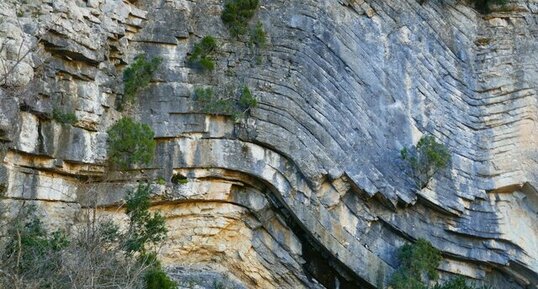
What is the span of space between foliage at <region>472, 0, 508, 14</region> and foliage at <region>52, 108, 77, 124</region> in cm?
1272

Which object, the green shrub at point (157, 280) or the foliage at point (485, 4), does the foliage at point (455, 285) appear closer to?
the green shrub at point (157, 280)

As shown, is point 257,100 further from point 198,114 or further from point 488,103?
point 488,103

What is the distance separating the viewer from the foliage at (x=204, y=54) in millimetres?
18578

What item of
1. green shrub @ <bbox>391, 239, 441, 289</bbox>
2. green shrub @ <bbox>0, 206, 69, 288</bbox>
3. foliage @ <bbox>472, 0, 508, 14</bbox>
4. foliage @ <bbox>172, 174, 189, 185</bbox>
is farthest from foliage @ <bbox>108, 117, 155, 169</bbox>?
foliage @ <bbox>472, 0, 508, 14</bbox>

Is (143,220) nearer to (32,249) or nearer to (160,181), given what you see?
(160,181)

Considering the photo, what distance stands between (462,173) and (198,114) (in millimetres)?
7395

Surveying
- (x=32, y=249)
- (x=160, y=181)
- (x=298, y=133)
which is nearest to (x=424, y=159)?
(x=298, y=133)

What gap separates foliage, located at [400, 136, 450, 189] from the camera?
20094 millimetres

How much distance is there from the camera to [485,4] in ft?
78.7

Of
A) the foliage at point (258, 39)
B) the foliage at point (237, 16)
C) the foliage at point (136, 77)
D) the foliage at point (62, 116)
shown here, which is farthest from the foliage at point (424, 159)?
the foliage at point (62, 116)

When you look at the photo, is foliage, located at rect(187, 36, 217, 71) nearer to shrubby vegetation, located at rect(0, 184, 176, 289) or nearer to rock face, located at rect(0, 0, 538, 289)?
rock face, located at rect(0, 0, 538, 289)

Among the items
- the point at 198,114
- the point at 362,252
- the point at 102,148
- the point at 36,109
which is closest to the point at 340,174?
the point at 362,252

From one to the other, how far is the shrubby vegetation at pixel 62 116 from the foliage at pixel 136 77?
→ 5.36 feet

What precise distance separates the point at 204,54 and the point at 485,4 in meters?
9.32
